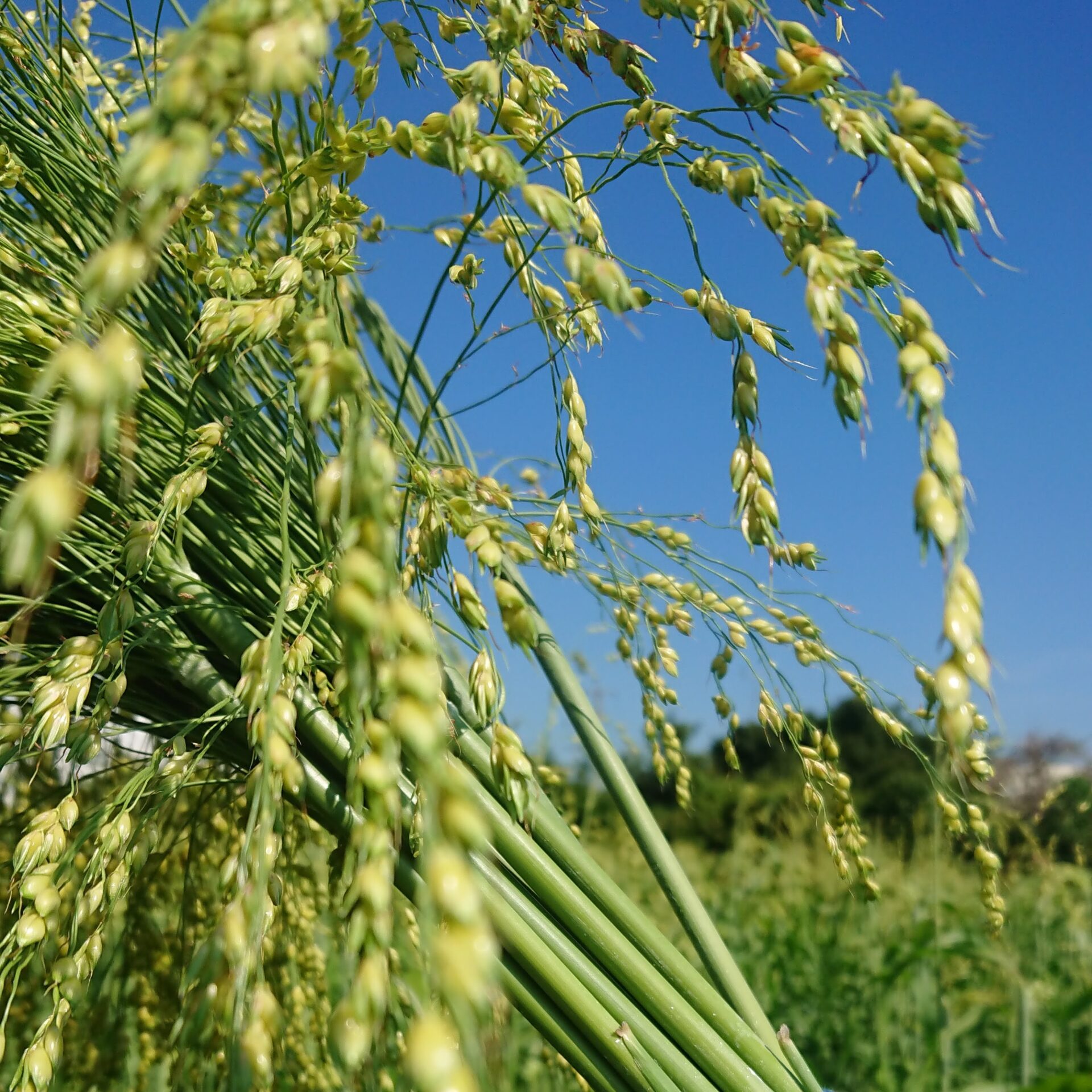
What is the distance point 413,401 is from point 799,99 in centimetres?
87

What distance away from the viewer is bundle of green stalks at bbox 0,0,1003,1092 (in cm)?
42

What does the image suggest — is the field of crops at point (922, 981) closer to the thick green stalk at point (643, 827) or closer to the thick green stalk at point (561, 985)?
the thick green stalk at point (643, 827)

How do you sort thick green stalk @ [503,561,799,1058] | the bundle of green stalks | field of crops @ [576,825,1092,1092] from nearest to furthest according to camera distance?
the bundle of green stalks < thick green stalk @ [503,561,799,1058] < field of crops @ [576,825,1092,1092]

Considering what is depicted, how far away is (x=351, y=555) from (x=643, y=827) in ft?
2.14

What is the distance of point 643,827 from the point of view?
38.3 inches

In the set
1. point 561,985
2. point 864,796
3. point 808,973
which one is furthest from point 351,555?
point 864,796

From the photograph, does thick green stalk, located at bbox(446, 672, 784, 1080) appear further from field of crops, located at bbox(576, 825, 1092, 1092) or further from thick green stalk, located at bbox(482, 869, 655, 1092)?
field of crops, located at bbox(576, 825, 1092, 1092)

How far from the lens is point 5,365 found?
918mm

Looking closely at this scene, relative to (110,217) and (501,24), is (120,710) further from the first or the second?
(501,24)

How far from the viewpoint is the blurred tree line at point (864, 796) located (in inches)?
138

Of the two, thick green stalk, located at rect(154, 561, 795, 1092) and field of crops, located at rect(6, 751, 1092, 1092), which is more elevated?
thick green stalk, located at rect(154, 561, 795, 1092)

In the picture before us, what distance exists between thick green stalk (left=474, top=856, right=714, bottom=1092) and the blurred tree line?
14.7 inches

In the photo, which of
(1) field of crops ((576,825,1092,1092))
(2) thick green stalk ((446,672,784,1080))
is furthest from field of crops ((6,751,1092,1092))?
(2) thick green stalk ((446,672,784,1080))

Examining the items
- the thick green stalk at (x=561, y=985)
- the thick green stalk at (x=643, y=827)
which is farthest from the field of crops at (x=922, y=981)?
the thick green stalk at (x=561, y=985)
